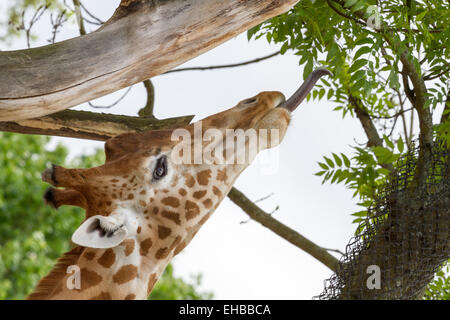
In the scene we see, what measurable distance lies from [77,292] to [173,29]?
0.74 metres

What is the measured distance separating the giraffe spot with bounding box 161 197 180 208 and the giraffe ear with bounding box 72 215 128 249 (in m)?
0.17

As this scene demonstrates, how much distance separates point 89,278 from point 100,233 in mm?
168

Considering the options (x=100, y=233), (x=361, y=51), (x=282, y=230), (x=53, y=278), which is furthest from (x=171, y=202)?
(x=282, y=230)

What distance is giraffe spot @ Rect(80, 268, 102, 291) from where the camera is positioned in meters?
1.62

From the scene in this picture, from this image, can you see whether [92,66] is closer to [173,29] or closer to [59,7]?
[173,29]

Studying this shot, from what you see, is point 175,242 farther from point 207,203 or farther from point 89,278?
point 89,278

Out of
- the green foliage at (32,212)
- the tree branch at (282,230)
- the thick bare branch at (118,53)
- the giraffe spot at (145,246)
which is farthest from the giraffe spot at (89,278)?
the green foliage at (32,212)

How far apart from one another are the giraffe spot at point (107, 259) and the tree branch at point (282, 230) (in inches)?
54.0

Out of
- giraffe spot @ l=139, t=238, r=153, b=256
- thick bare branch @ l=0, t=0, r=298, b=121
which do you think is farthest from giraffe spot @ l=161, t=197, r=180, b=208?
thick bare branch @ l=0, t=0, r=298, b=121

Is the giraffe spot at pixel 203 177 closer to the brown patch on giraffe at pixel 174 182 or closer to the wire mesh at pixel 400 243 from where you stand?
the brown patch on giraffe at pixel 174 182

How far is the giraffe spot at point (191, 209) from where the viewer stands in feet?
5.67

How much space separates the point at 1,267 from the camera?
24.6 feet

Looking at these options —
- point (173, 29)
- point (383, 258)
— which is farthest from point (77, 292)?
point (383, 258)
